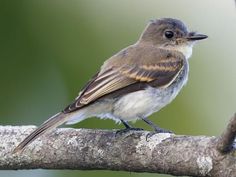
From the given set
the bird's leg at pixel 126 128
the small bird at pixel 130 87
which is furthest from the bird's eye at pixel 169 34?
the bird's leg at pixel 126 128

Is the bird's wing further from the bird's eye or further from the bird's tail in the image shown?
the bird's eye

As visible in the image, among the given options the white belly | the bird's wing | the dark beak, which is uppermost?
the dark beak

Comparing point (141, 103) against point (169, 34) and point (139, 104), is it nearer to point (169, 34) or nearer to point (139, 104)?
point (139, 104)

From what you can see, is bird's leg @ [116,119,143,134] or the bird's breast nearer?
bird's leg @ [116,119,143,134]

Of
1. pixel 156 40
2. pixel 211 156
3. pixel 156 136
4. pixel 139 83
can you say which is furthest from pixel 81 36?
pixel 211 156

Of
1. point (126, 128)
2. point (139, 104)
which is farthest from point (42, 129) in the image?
point (139, 104)

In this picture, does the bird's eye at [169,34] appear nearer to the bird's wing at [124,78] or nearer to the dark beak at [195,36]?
the dark beak at [195,36]

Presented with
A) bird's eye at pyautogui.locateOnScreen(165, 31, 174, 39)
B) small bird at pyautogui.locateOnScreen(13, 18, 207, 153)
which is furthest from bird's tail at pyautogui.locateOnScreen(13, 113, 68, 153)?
bird's eye at pyautogui.locateOnScreen(165, 31, 174, 39)

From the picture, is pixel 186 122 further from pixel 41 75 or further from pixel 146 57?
pixel 41 75
